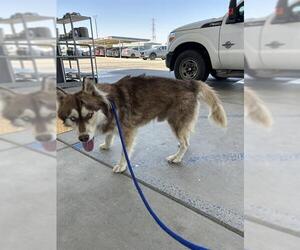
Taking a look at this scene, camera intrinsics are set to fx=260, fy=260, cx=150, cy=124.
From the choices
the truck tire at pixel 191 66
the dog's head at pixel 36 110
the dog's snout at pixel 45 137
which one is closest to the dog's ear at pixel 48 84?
the dog's head at pixel 36 110

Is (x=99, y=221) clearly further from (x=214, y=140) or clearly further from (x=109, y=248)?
(x=214, y=140)

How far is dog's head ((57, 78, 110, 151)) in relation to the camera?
6.45 ft

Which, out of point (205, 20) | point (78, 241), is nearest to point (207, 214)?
point (78, 241)

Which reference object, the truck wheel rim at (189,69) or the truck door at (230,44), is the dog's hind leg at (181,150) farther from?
the truck wheel rim at (189,69)

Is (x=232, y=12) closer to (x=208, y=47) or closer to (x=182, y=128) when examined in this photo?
(x=208, y=47)

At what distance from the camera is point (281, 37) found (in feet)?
3.39

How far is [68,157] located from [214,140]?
1557 millimetres

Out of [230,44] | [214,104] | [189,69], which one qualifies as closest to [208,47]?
[230,44]

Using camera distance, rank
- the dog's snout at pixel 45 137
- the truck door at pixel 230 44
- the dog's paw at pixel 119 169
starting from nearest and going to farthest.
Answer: the dog's snout at pixel 45 137, the dog's paw at pixel 119 169, the truck door at pixel 230 44

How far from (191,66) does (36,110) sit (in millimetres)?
4946

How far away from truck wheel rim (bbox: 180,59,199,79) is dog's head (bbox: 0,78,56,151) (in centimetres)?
469

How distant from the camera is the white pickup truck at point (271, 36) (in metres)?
0.90

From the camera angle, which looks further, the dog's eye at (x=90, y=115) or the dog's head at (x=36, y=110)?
the dog's eye at (x=90, y=115)

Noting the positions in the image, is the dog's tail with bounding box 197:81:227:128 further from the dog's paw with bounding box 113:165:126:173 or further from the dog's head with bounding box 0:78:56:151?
the dog's head with bounding box 0:78:56:151
